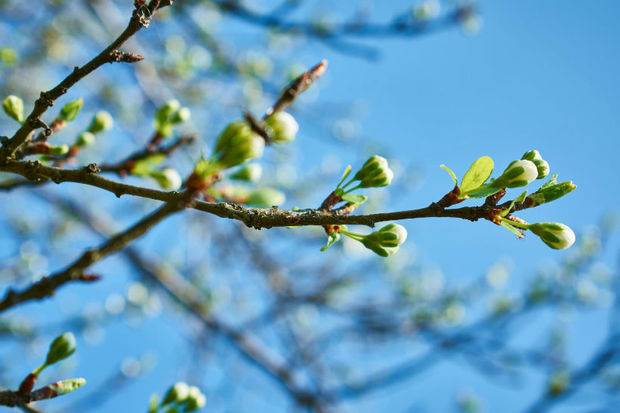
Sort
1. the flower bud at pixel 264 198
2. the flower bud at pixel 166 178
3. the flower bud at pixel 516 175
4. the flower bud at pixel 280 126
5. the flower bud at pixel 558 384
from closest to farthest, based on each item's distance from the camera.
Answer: the flower bud at pixel 280 126 → the flower bud at pixel 516 175 → the flower bud at pixel 264 198 → the flower bud at pixel 166 178 → the flower bud at pixel 558 384

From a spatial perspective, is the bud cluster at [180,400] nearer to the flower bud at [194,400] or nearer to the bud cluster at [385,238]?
the flower bud at [194,400]

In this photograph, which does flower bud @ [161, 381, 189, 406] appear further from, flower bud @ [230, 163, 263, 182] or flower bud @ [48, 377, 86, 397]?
flower bud @ [230, 163, 263, 182]

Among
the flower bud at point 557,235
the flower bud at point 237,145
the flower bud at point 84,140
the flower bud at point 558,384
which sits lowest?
the flower bud at point 237,145

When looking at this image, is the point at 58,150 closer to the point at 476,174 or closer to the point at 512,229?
the point at 476,174

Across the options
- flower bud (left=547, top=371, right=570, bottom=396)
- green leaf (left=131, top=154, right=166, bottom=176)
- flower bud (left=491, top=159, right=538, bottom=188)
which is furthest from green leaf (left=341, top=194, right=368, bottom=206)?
flower bud (left=547, top=371, right=570, bottom=396)

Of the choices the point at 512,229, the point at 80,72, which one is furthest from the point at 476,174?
the point at 80,72

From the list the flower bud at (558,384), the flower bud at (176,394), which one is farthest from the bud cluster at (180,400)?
the flower bud at (558,384)
